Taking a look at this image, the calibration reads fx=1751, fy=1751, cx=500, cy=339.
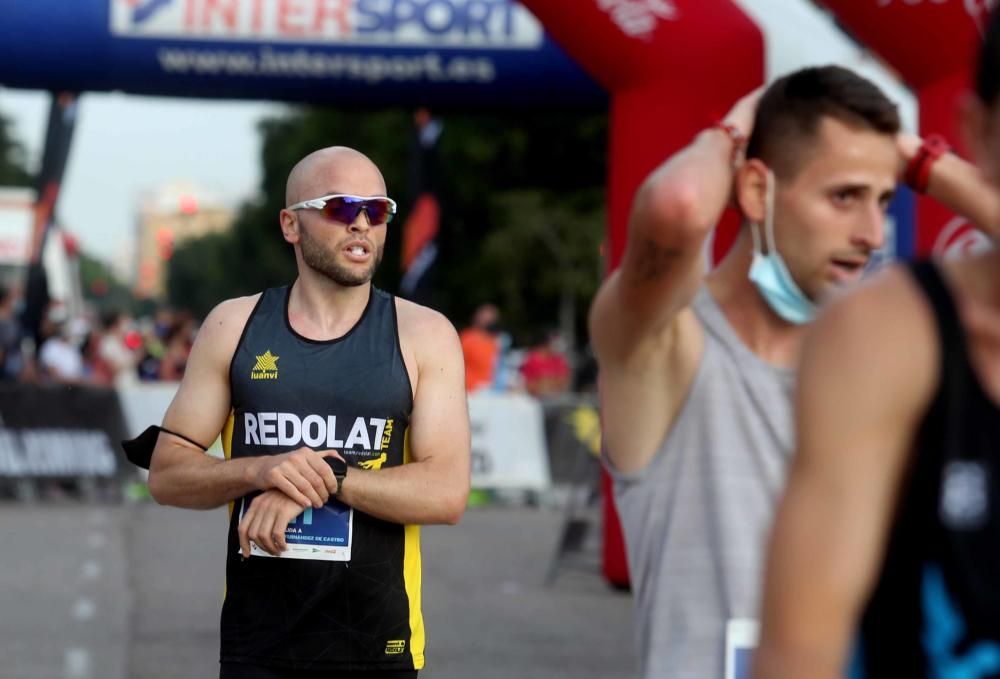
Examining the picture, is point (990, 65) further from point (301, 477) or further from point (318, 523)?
point (318, 523)

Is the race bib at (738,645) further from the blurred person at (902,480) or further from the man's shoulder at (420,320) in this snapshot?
the man's shoulder at (420,320)

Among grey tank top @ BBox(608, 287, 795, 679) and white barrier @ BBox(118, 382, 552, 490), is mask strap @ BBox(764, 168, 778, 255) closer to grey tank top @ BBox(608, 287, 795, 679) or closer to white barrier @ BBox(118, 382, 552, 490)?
grey tank top @ BBox(608, 287, 795, 679)

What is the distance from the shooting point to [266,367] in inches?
158

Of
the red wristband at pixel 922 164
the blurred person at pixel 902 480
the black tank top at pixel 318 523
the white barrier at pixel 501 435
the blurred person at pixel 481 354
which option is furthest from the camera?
the blurred person at pixel 481 354

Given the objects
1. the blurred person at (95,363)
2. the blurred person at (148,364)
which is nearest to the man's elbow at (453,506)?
the blurred person at (148,364)

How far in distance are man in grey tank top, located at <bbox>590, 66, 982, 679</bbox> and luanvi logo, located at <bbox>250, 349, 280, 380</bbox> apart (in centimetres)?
129

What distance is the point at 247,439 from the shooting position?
4039 mm

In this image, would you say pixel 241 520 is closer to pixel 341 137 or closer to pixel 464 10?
pixel 464 10

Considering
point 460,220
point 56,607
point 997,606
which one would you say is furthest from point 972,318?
point 460,220

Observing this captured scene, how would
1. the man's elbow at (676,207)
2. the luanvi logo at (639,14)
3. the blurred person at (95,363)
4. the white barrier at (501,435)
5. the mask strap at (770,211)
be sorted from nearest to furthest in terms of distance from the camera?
the man's elbow at (676,207)
the mask strap at (770,211)
the luanvi logo at (639,14)
the white barrier at (501,435)
the blurred person at (95,363)

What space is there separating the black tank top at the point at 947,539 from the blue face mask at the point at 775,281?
124 centimetres

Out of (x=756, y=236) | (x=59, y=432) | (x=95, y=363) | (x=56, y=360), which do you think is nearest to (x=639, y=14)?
(x=756, y=236)

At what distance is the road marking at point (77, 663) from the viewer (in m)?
8.34

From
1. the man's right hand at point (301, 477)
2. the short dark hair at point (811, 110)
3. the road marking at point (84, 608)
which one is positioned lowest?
the road marking at point (84, 608)
